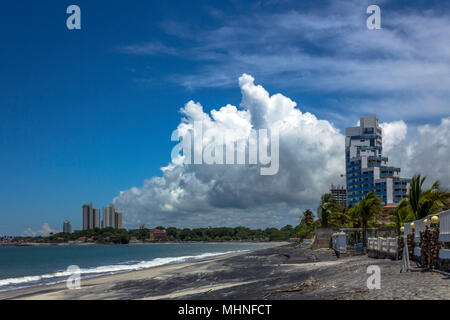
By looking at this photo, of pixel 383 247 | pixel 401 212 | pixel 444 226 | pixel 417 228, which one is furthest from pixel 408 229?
pixel 401 212

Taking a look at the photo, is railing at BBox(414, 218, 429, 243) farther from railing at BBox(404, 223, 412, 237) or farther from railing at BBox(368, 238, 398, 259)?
railing at BBox(368, 238, 398, 259)

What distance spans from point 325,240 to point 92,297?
107ft

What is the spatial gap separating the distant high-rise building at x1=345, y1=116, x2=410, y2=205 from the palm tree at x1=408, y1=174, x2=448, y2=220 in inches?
4147

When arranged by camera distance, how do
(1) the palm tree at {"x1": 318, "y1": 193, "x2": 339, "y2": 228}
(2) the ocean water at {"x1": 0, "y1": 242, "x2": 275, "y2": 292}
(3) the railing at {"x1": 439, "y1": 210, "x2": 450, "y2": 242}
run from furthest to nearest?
(1) the palm tree at {"x1": 318, "y1": 193, "x2": 339, "y2": 228} < (2) the ocean water at {"x1": 0, "y1": 242, "x2": 275, "y2": 292} < (3) the railing at {"x1": 439, "y1": 210, "x2": 450, "y2": 242}

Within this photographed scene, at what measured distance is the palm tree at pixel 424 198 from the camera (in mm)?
28781

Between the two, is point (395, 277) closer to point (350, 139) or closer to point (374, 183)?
point (374, 183)

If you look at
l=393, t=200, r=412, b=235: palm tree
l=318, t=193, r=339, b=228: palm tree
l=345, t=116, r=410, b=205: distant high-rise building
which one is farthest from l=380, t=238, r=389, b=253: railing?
l=345, t=116, r=410, b=205: distant high-rise building

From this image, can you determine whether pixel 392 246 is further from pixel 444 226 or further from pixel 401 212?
pixel 401 212

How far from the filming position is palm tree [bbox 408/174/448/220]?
28.8 metres

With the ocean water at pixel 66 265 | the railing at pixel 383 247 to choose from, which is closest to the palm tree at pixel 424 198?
the railing at pixel 383 247
